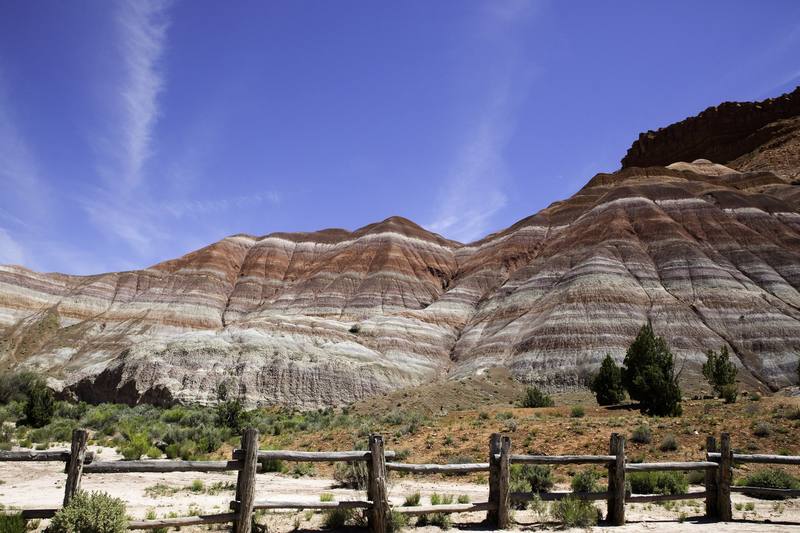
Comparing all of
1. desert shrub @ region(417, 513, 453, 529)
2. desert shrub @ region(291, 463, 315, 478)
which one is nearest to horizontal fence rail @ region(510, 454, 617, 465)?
desert shrub @ region(417, 513, 453, 529)

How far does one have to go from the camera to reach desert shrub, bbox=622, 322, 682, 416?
31.2 meters

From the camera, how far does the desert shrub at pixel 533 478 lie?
1355 centimetres

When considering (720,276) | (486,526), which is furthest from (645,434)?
(720,276)

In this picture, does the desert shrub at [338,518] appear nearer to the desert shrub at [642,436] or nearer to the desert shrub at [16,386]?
the desert shrub at [642,436]

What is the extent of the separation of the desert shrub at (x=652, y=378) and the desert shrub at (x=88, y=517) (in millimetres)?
28332

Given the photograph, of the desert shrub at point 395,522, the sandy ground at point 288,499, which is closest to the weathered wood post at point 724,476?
the sandy ground at point 288,499

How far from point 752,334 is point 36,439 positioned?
54.1 meters

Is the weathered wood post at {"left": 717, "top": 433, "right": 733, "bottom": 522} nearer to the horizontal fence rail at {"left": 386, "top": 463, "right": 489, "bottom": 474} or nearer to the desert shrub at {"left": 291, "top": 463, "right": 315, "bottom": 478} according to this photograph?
the horizontal fence rail at {"left": 386, "top": 463, "right": 489, "bottom": 474}

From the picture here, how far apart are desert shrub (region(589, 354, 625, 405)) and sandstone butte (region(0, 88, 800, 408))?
9.80 m

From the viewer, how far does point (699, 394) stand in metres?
42.4

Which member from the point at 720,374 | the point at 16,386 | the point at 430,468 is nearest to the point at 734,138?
the point at 720,374

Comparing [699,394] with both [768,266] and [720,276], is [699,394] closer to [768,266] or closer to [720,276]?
[720,276]

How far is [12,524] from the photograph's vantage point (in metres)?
8.06

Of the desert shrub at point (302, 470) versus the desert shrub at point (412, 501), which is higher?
the desert shrub at point (412, 501)
